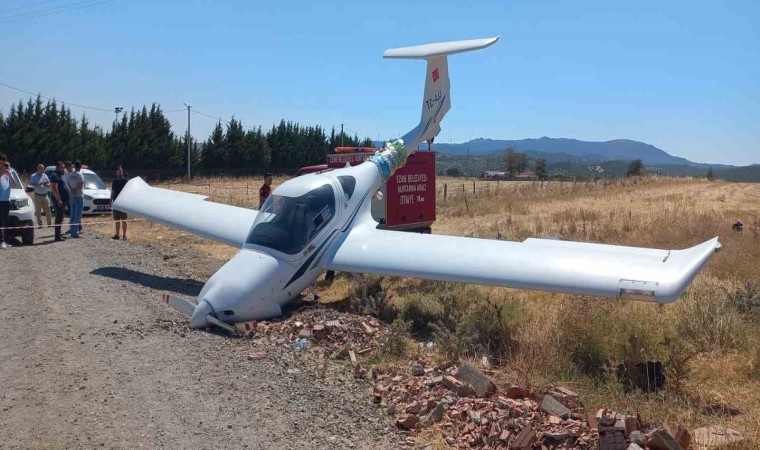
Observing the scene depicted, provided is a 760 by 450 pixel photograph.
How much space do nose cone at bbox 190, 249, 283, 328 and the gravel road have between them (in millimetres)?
447

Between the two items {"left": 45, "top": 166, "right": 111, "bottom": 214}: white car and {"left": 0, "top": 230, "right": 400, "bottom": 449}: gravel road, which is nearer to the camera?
{"left": 0, "top": 230, "right": 400, "bottom": 449}: gravel road

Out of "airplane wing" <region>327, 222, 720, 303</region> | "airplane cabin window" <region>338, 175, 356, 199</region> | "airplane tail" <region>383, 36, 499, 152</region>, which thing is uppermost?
"airplane tail" <region>383, 36, 499, 152</region>

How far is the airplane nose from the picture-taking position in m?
8.66

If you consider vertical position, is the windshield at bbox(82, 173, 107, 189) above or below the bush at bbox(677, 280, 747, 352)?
above

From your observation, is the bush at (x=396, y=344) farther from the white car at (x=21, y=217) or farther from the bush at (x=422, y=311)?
the white car at (x=21, y=217)

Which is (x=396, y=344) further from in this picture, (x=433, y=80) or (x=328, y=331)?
(x=433, y=80)

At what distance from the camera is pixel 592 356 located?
25.2 feet

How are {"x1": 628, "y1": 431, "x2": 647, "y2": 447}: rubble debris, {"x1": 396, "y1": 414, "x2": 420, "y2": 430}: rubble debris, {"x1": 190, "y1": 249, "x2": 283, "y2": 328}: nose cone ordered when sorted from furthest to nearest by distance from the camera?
1. {"x1": 190, "y1": 249, "x2": 283, "y2": 328}: nose cone
2. {"x1": 396, "y1": 414, "x2": 420, "y2": 430}: rubble debris
3. {"x1": 628, "y1": 431, "x2": 647, "y2": 447}: rubble debris

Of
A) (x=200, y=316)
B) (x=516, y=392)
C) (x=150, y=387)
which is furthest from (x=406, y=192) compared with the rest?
(x=150, y=387)

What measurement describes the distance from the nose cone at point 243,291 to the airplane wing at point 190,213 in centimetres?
257

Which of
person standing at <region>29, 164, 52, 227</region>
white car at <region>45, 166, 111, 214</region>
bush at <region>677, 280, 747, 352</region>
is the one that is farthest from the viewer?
white car at <region>45, 166, 111, 214</region>

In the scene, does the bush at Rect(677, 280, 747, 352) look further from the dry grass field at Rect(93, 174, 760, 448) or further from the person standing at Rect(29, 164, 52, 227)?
the person standing at Rect(29, 164, 52, 227)

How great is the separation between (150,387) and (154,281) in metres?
6.15

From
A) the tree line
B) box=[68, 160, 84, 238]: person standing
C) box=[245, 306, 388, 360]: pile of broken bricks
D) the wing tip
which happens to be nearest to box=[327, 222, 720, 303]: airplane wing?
the wing tip
